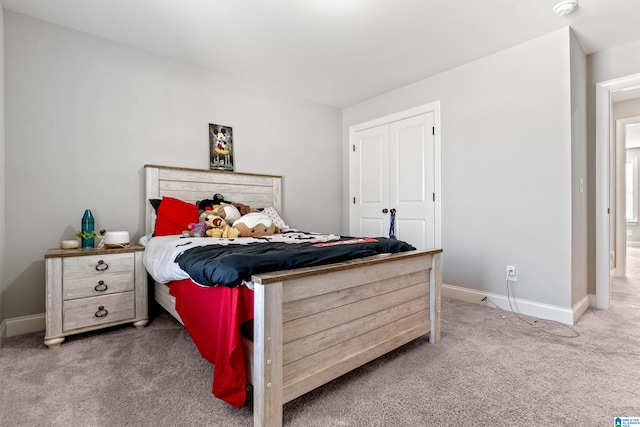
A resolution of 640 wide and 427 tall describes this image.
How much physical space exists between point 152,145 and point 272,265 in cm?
219

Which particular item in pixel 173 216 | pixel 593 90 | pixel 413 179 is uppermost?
pixel 593 90

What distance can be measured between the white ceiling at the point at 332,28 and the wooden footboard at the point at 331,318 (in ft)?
5.79

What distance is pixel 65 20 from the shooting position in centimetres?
238

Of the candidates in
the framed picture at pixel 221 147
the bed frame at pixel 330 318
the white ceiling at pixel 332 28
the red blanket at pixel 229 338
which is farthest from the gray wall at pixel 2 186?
the red blanket at pixel 229 338

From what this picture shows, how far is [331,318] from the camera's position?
4.81 feet

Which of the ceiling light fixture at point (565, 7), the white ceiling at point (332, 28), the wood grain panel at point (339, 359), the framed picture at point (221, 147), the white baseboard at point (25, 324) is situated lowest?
the white baseboard at point (25, 324)

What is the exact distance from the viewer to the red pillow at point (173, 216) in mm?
2590

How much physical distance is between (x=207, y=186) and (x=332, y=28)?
1.83m

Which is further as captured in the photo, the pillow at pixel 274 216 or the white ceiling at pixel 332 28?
the pillow at pixel 274 216

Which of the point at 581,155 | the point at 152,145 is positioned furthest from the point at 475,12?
the point at 152,145

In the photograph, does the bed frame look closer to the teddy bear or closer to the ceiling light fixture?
the teddy bear

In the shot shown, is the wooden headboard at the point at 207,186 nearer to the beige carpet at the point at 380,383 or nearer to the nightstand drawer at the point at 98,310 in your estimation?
the nightstand drawer at the point at 98,310

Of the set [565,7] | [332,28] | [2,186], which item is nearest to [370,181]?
[332,28]

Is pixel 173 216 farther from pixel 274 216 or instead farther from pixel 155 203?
pixel 274 216
